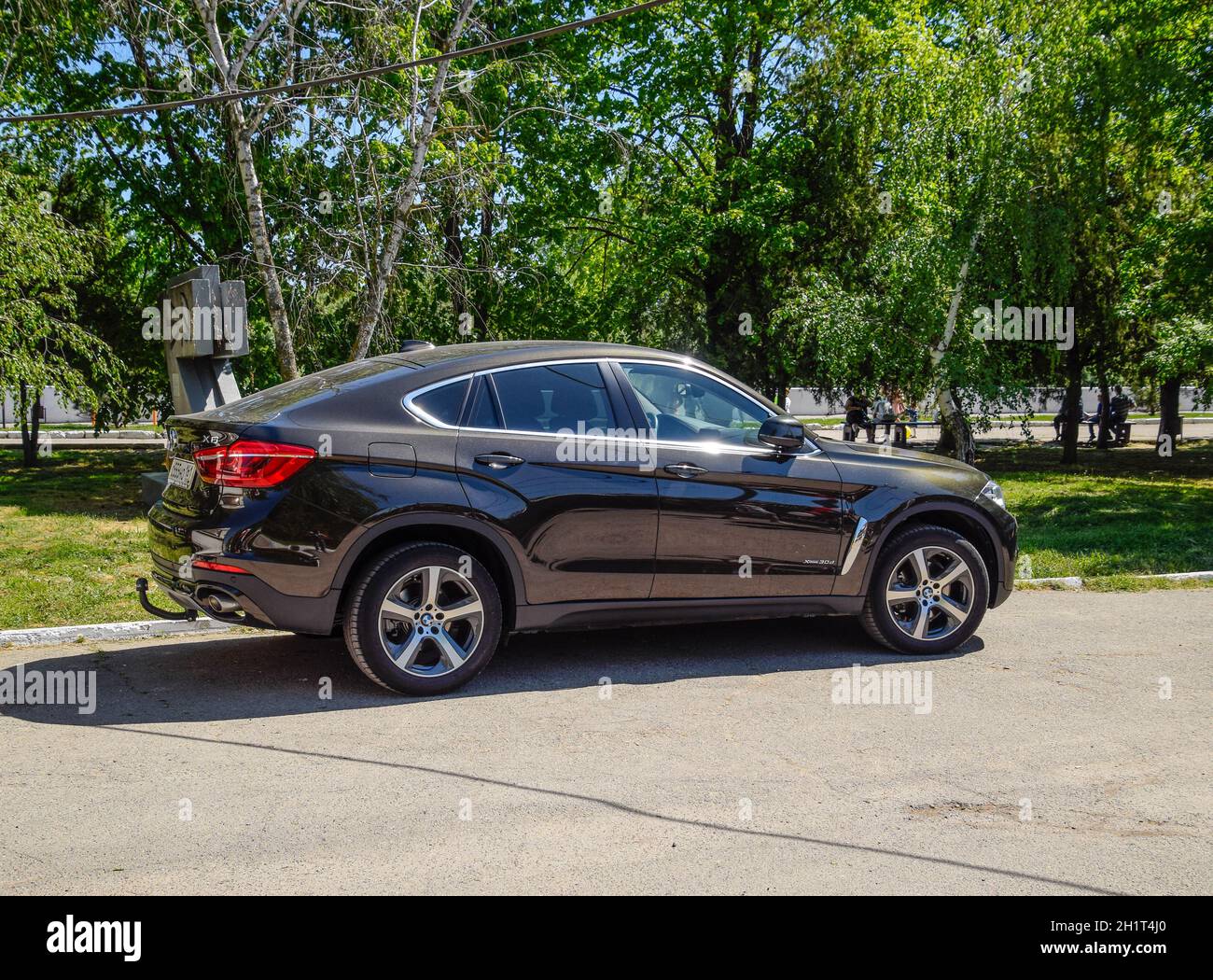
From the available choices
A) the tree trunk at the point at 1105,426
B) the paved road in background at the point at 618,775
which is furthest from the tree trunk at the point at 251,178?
the tree trunk at the point at 1105,426

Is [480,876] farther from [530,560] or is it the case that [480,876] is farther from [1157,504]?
[1157,504]

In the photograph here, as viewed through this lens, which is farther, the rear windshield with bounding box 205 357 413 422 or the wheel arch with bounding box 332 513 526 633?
the rear windshield with bounding box 205 357 413 422

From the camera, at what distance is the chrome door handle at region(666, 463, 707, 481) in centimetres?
632

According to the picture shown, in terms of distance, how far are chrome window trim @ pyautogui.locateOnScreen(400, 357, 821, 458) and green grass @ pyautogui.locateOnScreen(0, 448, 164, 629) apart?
307 centimetres

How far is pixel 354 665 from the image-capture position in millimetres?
6555

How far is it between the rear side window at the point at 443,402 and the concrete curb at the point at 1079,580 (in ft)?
18.1

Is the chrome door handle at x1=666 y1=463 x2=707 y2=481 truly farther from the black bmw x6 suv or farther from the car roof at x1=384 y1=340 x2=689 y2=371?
the car roof at x1=384 y1=340 x2=689 y2=371

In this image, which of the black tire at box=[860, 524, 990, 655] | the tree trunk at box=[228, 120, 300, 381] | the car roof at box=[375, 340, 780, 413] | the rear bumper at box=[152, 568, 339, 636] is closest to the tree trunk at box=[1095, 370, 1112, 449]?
the tree trunk at box=[228, 120, 300, 381]

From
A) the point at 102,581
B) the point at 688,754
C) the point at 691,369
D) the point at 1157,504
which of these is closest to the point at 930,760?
the point at 688,754

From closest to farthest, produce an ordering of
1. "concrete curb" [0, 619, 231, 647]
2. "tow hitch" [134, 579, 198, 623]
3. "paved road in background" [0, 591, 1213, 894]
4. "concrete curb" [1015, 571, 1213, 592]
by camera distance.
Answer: "paved road in background" [0, 591, 1213, 894], "tow hitch" [134, 579, 198, 623], "concrete curb" [0, 619, 231, 647], "concrete curb" [1015, 571, 1213, 592]

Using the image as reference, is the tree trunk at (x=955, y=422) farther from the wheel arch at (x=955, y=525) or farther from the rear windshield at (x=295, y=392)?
the rear windshield at (x=295, y=392)

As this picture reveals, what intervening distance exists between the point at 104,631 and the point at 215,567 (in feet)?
7.15

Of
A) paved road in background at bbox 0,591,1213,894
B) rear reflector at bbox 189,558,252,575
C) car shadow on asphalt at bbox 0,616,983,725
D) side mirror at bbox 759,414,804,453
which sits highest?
side mirror at bbox 759,414,804,453

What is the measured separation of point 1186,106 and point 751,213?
8.55m
